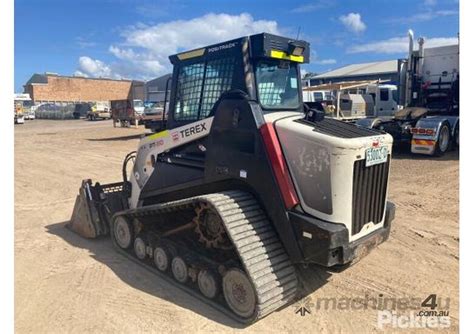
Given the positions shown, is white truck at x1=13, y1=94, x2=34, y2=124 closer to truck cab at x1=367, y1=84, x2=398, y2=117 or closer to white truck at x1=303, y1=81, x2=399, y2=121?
white truck at x1=303, y1=81, x2=399, y2=121

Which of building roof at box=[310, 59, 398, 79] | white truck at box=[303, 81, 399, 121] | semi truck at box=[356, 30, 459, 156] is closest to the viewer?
semi truck at box=[356, 30, 459, 156]

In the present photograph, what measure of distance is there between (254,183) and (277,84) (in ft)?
4.27

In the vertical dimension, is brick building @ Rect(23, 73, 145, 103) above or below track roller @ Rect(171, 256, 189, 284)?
above

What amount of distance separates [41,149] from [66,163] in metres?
5.10

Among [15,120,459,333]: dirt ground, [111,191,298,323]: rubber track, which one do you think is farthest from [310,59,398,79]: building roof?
[111,191,298,323]: rubber track

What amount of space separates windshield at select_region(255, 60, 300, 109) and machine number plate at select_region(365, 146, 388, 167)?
47.7 inches

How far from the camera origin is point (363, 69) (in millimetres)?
57656

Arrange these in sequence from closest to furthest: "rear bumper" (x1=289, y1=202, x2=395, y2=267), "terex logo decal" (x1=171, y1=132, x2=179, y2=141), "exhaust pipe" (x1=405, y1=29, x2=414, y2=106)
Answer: "rear bumper" (x1=289, y1=202, x2=395, y2=267), "terex logo decal" (x1=171, y1=132, x2=179, y2=141), "exhaust pipe" (x1=405, y1=29, x2=414, y2=106)

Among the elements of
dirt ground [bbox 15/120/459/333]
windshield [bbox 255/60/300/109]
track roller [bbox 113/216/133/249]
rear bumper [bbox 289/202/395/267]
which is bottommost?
dirt ground [bbox 15/120/459/333]

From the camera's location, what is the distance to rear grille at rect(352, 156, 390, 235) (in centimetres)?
388

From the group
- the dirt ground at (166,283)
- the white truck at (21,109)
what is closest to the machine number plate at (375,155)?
the dirt ground at (166,283)

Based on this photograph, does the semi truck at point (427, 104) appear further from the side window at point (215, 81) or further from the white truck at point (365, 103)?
the side window at point (215, 81)

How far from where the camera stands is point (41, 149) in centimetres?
1759

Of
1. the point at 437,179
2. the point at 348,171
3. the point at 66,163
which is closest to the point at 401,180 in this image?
the point at 437,179
